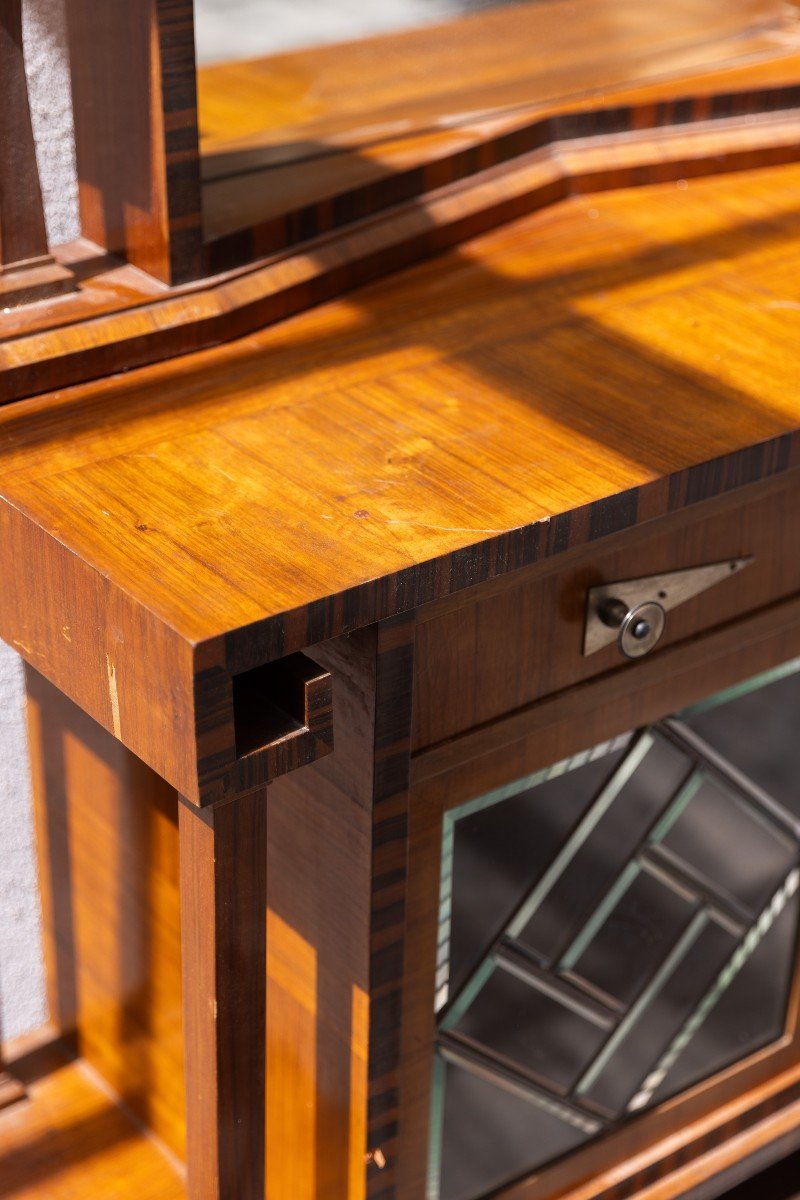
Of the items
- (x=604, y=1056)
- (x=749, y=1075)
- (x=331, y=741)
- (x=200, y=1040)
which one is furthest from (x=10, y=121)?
(x=749, y=1075)

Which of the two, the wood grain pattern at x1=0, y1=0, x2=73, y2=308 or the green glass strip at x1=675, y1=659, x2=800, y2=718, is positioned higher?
the wood grain pattern at x1=0, y1=0, x2=73, y2=308

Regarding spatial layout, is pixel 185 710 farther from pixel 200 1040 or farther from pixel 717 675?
pixel 717 675

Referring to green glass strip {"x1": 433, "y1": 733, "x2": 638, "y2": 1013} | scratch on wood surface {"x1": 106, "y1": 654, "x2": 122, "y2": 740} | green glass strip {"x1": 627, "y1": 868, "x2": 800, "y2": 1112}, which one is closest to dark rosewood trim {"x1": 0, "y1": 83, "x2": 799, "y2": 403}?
scratch on wood surface {"x1": 106, "y1": 654, "x2": 122, "y2": 740}

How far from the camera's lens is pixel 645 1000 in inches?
42.4

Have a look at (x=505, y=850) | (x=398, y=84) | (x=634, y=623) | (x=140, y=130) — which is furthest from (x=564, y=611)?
(x=398, y=84)

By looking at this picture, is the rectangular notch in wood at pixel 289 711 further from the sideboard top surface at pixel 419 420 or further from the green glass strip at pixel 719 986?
the green glass strip at pixel 719 986

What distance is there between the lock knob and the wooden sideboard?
1 centimetres

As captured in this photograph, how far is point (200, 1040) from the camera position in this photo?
0.83m

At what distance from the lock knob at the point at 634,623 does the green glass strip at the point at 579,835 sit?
3.2 inches

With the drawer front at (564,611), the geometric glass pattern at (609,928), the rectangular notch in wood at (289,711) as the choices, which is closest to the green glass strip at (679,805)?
the geometric glass pattern at (609,928)

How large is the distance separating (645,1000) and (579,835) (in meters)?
0.18

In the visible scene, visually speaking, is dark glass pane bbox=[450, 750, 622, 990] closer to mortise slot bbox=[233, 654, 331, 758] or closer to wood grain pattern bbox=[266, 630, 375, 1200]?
wood grain pattern bbox=[266, 630, 375, 1200]

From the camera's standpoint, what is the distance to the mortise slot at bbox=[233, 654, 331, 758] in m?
0.71

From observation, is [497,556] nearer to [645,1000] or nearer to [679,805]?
[679,805]
